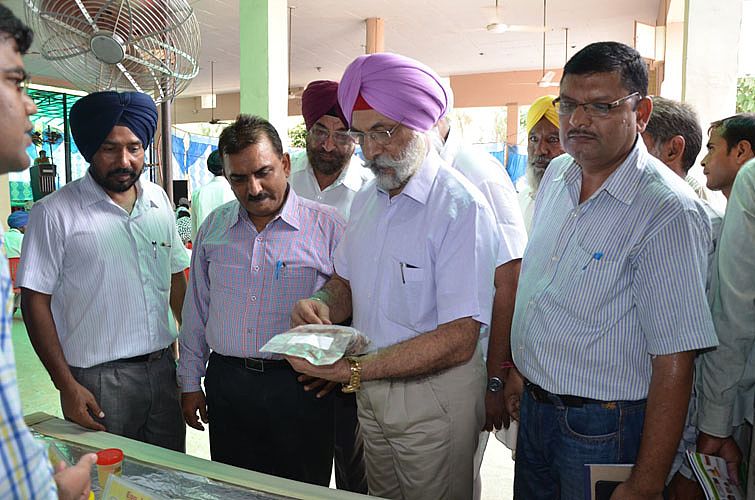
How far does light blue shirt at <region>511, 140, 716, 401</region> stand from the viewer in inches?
53.5

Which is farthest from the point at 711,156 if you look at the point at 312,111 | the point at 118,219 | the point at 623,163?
the point at 118,219

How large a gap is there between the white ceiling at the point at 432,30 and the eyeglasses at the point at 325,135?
16.4 feet

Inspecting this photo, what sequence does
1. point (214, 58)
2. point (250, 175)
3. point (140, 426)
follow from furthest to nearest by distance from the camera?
point (214, 58) → point (140, 426) → point (250, 175)

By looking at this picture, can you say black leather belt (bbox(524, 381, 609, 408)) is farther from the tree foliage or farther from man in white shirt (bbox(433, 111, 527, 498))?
the tree foliage

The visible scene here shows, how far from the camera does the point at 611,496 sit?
1436 mm

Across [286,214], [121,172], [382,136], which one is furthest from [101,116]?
[382,136]

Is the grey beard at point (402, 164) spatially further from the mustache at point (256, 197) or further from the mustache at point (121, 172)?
the mustache at point (121, 172)

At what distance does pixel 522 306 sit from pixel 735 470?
2.37 ft

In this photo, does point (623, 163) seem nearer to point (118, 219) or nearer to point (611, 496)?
point (611, 496)

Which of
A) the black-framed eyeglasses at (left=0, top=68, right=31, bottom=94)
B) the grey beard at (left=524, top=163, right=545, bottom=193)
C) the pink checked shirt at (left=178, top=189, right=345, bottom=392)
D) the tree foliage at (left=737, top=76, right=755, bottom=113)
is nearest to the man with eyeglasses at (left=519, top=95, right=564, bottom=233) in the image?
the grey beard at (left=524, top=163, right=545, bottom=193)

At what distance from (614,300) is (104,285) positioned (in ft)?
5.42

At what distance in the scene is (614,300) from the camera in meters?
1.46

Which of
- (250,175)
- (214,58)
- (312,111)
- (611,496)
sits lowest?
(611,496)

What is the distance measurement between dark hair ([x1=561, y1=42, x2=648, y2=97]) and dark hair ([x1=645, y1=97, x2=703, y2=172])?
690mm
